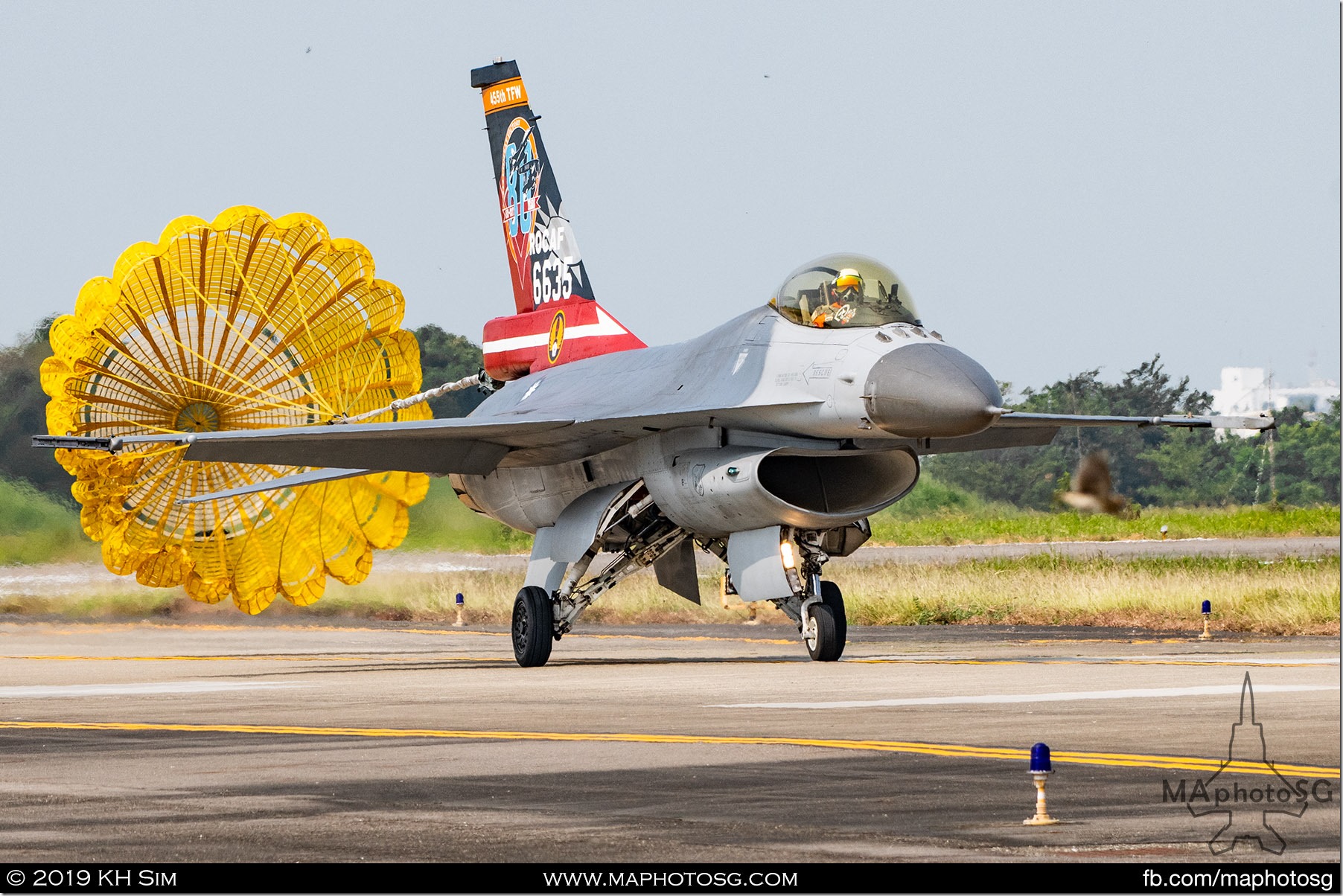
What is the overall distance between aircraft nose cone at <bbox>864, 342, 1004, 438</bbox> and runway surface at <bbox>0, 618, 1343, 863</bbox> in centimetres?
206

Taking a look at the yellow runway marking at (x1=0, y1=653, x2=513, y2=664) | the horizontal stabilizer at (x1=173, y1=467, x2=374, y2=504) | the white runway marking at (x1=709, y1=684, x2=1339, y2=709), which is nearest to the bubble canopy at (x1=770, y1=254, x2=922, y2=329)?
the white runway marking at (x1=709, y1=684, x2=1339, y2=709)

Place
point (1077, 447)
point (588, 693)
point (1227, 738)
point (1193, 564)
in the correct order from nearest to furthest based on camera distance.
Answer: point (1227, 738), point (588, 693), point (1193, 564), point (1077, 447)

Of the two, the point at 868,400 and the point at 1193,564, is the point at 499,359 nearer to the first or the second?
the point at 868,400

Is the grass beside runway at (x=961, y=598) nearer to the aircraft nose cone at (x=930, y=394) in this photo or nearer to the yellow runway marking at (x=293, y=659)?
the yellow runway marking at (x=293, y=659)

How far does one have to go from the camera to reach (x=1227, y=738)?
408 inches

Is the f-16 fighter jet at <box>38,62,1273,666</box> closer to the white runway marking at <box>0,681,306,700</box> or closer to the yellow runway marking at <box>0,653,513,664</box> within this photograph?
the yellow runway marking at <box>0,653,513,664</box>

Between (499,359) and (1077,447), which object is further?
(1077,447)

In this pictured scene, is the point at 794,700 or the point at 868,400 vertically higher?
the point at 868,400

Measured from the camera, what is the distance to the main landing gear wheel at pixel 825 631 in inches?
701

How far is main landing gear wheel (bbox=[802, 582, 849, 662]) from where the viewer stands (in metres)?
17.8

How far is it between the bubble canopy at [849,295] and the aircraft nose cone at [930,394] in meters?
0.59

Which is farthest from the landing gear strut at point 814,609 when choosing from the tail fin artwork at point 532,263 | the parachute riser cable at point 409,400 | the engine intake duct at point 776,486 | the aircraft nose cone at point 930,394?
the parachute riser cable at point 409,400

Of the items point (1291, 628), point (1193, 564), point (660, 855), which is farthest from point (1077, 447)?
point (660, 855)

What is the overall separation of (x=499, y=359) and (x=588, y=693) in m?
9.67
